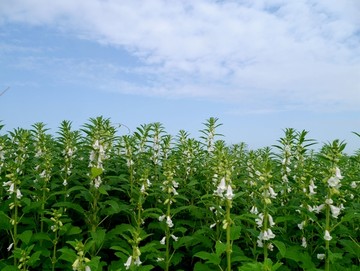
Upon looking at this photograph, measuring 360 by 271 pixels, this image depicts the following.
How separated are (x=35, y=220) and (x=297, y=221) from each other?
485 cm

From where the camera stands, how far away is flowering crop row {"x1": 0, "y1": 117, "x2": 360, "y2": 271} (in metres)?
5.97

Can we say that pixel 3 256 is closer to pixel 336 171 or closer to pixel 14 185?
pixel 14 185

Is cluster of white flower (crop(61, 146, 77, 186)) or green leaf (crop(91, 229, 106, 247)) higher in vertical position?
cluster of white flower (crop(61, 146, 77, 186))

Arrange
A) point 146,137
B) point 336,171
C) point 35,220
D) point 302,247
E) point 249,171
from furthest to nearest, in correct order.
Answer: point 146,137, point 249,171, point 35,220, point 302,247, point 336,171

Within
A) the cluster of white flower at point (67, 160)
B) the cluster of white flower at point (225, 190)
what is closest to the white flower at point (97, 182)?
the cluster of white flower at point (67, 160)

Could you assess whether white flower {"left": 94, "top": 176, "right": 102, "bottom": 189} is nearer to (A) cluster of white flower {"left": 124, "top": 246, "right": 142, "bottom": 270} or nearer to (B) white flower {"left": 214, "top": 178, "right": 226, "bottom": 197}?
(A) cluster of white flower {"left": 124, "top": 246, "right": 142, "bottom": 270}

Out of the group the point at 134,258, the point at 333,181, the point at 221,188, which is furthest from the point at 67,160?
the point at 333,181

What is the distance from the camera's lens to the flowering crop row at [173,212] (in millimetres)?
5969

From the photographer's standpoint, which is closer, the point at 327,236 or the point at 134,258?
the point at 134,258

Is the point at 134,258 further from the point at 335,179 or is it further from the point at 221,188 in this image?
the point at 335,179

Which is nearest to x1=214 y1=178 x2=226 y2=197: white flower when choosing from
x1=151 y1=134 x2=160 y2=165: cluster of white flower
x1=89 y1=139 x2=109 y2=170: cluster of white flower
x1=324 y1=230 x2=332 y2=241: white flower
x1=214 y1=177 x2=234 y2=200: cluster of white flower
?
x1=214 y1=177 x2=234 y2=200: cluster of white flower

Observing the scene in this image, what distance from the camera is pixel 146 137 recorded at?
9.06m

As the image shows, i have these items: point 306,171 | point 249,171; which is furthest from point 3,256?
point 306,171

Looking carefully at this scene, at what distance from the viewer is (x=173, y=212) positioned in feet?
22.3
